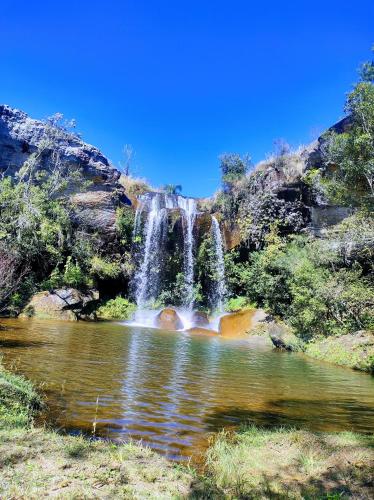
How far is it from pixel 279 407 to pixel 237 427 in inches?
64.6

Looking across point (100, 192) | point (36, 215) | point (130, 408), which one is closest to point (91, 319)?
point (36, 215)

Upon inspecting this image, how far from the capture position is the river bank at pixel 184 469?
3.15 metres

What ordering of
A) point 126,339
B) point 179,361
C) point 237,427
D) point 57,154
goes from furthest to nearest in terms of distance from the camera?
point 57,154, point 126,339, point 179,361, point 237,427

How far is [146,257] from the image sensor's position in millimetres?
29891

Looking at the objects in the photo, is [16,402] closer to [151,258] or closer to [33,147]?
[151,258]

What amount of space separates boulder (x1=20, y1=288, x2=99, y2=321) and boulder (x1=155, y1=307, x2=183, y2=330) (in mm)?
4217

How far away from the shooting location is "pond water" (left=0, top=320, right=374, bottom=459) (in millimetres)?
5629

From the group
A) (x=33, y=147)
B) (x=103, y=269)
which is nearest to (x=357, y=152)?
(x=103, y=269)

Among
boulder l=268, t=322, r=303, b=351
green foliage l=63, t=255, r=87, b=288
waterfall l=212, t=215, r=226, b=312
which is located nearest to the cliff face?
green foliage l=63, t=255, r=87, b=288

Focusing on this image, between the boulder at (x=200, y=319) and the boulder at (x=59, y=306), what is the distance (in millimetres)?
6293

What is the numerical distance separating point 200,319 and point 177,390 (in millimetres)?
16934

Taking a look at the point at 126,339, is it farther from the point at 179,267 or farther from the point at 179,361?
the point at 179,267

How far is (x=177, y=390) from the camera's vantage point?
308 inches

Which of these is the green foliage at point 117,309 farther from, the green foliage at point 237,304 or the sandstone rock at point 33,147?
the sandstone rock at point 33,147
